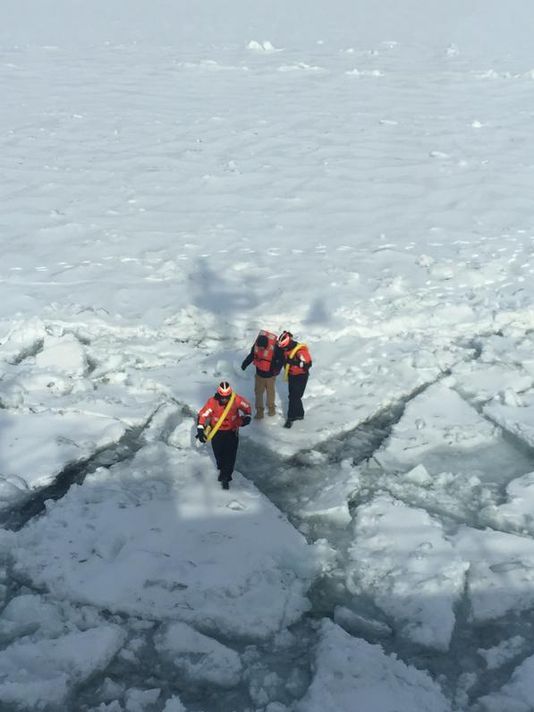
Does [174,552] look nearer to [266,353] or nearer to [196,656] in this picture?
[196,656]

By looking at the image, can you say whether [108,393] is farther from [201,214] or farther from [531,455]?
[201,214]

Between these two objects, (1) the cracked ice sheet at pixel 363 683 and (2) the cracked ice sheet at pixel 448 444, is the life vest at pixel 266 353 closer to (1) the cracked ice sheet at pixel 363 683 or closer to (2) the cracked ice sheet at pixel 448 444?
(2) the cracked ice sheet at pixel 448 444

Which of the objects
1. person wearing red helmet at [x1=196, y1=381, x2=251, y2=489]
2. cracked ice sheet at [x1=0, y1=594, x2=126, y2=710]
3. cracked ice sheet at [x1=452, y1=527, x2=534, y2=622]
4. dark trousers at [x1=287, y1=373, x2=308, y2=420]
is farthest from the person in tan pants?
cracked ice sheet at [x1=0, y1=594, x2=126, y2=710]

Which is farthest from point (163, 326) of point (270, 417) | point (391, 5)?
point (391, 5)

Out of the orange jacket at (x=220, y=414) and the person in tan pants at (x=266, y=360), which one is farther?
the person in tan pants at (x=266, y=360)

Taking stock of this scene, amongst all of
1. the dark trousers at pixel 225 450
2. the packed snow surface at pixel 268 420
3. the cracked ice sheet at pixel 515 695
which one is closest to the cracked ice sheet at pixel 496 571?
the packed snow surface at pixel 268 420
